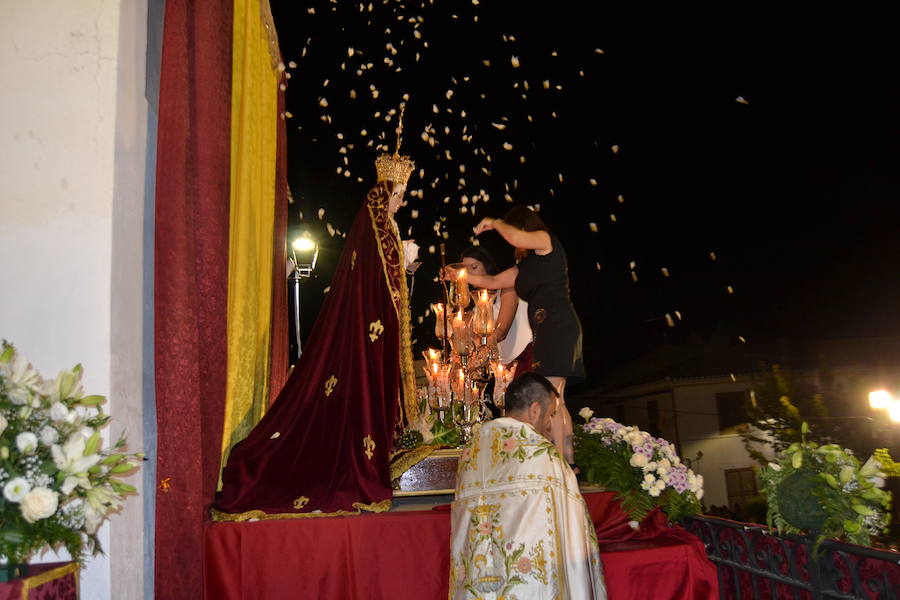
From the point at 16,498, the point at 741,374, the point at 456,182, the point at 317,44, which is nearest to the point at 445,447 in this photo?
the point at 16,498

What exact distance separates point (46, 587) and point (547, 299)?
3.37m

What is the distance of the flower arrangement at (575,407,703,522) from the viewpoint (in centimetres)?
414

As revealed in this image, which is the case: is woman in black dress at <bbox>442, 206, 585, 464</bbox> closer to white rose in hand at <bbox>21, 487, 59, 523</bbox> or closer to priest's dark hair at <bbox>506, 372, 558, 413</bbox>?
priest's dark hair at <bbox>506, 372, 558, 413</bbox>

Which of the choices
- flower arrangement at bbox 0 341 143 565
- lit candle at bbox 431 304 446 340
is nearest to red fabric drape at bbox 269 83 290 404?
lit candle at bbox 431 304 446 340

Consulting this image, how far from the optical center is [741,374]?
2606 cm

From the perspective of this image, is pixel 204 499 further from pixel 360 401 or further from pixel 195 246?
pixel 195 246

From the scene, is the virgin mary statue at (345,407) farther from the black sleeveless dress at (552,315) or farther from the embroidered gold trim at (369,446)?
the black sleeveless dress at (552,315)

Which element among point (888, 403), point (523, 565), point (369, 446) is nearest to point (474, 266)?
point (369, 446)

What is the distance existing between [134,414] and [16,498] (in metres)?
1.22

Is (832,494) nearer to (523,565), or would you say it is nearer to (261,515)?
(523,565)

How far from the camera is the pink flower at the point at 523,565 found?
3.25 m

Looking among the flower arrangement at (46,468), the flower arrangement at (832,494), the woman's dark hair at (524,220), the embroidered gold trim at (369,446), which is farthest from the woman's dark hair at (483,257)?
the flower arrangement at (46,468)

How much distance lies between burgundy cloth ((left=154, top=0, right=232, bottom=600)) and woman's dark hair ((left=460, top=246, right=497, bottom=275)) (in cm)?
223

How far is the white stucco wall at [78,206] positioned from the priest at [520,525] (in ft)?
4.73
